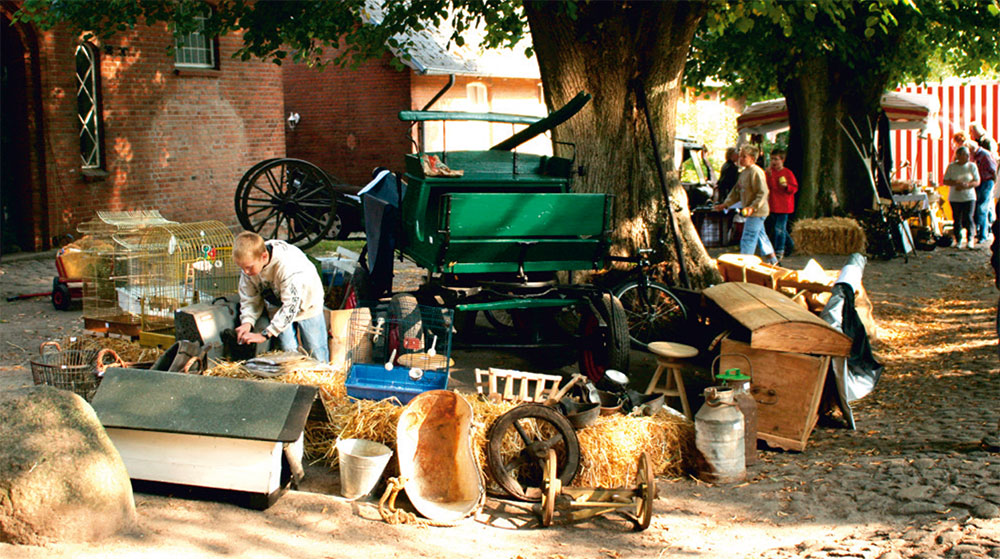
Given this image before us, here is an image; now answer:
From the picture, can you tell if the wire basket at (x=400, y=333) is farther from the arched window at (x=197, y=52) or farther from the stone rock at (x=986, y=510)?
the arched window at (x=197, y=52)

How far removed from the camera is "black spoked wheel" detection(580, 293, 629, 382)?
7941mm

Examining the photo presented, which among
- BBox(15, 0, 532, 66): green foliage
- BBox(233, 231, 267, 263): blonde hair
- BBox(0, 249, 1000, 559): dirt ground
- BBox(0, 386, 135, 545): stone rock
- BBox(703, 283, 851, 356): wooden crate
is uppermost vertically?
BBox(15, 0, 532, 66): green foliage

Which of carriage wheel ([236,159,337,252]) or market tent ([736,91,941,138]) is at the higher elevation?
market tent ([736,91,941,138])

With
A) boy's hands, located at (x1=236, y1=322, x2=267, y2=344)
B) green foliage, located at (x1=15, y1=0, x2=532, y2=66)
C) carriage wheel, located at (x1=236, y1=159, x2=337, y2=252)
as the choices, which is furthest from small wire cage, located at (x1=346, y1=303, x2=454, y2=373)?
carriage wheel, located at (x1=236, y1=159, x2=337, y2=252)

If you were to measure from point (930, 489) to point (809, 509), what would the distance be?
71cm

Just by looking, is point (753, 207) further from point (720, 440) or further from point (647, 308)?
point (720, 440)

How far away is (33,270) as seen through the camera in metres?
13.8

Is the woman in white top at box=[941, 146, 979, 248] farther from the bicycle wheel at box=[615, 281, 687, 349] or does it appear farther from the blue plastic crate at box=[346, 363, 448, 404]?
the blue plastic crate at box=[346, 363, 448, 404]

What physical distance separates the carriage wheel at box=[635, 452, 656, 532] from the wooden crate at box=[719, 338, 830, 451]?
1598 mm

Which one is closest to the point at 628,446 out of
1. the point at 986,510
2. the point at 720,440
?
the point at 720,440

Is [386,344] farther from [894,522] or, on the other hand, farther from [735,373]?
[894,522]

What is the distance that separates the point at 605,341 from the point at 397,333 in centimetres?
170

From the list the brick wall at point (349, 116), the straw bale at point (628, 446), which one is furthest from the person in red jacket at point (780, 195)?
the brick wall at point (349, 116)

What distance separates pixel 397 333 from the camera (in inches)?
317
